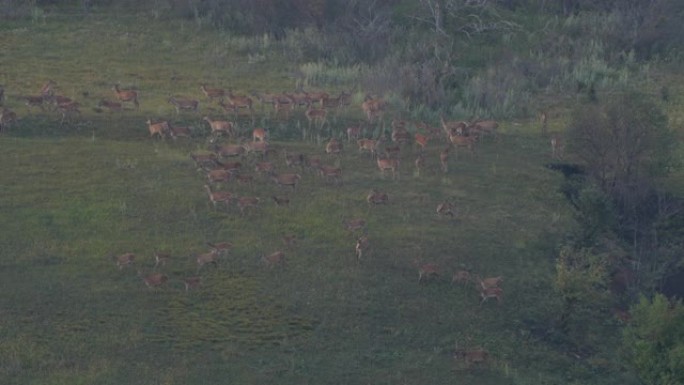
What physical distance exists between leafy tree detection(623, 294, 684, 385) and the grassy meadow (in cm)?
106

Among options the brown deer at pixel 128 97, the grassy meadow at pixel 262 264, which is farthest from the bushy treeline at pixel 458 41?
the brown deer at pixel 128 97

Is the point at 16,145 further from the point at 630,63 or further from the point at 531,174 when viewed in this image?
the point at 630,63

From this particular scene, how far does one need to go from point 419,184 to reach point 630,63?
16.1m

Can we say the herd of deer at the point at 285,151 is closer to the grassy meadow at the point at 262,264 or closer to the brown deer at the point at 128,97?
the brown deer at the point at 128,97

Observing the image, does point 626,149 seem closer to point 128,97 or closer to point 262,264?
point 262,264

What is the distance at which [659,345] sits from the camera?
21.7m

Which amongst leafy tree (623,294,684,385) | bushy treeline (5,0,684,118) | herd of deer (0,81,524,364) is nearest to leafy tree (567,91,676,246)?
herd of deer (0,81,524,364)

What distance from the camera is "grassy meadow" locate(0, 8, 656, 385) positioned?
2133 centimetres

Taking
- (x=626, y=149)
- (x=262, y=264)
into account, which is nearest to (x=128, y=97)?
(x=262, y=264)

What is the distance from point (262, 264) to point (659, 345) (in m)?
7.64

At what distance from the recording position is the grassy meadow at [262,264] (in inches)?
840

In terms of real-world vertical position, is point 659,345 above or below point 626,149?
below

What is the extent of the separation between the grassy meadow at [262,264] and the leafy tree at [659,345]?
1059 mm

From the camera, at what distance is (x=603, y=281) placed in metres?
24.5
